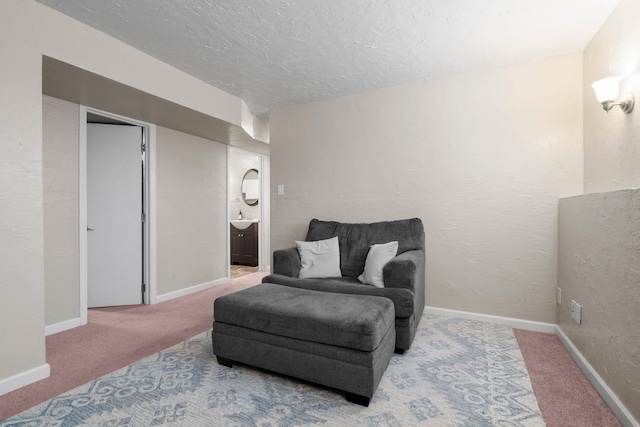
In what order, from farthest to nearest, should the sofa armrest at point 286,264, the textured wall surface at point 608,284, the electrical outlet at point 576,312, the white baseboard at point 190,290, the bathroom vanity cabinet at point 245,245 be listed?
the bathroom vanity cabinet at point 245,245 < the white baseboard at point 190,290 < the sofa armrest at point 286,264 < the electrical outlet at point 576,312 < the textured wall surface at point 608,284

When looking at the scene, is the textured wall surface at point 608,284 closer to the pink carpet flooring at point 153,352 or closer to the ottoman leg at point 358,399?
the pink carpet flooring at point 153,352

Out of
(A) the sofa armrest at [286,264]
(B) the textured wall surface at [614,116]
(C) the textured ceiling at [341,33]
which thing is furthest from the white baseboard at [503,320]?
(C) the textured ceiling at [341,33]

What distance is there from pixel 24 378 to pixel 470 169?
3.63m

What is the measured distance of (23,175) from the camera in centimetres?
188

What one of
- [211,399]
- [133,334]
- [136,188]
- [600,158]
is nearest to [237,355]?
[211,399]

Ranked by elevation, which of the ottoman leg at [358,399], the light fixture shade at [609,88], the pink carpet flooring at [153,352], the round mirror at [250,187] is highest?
the light fixture shade at [609,88]

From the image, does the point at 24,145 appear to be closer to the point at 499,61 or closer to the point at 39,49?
the point at 39,49

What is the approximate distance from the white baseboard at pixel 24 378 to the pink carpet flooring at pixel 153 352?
42 mm

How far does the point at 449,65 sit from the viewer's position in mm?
2838

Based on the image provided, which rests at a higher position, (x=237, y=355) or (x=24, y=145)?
(x=24, y=145)

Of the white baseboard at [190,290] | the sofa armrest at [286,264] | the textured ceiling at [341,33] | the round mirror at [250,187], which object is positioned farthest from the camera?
the round mirror at [250,187]

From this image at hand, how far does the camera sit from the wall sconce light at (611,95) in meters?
1.83

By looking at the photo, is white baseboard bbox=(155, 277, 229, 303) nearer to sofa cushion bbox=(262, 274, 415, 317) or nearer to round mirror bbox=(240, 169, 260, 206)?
sofa cushion bbox=(262, 274, 415, 317)

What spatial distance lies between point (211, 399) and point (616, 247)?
231cm
